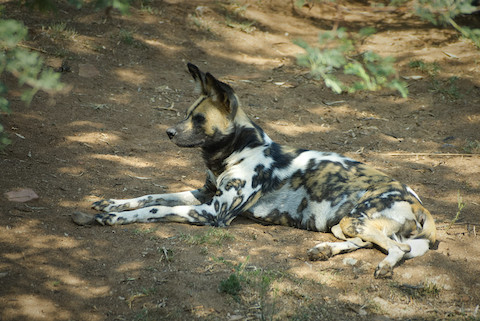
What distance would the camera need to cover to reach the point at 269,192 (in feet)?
14.6

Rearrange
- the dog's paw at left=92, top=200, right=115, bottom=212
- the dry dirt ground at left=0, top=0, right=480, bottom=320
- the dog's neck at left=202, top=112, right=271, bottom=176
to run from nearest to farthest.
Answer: the dry dirt ground at left=0, top=0, right=480, bottom=320, the dog's paw at left=92, top=200, right=115, bottom=212, the dog's neck at left=202, top=112, right=271, bottom=176

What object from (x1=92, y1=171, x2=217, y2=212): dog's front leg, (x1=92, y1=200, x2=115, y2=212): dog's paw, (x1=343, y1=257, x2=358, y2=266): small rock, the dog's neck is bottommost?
(x1=92, y1=171, x2=217, y2=212): dog's front leg

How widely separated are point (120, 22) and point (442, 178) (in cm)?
595

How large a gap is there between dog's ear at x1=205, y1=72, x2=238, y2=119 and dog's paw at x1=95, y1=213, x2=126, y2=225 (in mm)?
1366

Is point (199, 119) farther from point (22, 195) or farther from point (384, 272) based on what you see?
point (384, 272)

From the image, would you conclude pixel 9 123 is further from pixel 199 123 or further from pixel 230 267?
pixel 230 267

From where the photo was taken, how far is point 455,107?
7203mm

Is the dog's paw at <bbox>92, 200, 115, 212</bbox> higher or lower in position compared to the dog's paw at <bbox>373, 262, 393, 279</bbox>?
lower

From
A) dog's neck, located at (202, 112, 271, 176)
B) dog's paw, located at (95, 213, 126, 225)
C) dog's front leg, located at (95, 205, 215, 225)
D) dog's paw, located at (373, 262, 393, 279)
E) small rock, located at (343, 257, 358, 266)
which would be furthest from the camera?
dog's neck, located at (202, 112, 271, 176)

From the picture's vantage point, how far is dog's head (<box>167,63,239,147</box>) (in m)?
4.45

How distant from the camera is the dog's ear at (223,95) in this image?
435cm

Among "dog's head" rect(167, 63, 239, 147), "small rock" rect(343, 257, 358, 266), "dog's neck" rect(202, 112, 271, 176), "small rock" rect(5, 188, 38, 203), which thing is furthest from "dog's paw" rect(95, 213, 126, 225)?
"small rock" rect(343, 257, 358, 266)

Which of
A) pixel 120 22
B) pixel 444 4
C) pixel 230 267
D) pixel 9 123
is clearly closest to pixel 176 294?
pixel 230 267

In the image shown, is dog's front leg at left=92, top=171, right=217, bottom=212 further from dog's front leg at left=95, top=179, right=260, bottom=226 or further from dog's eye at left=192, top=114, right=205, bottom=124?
dog's eye at left=192, top=114, right=205, bottom=124
